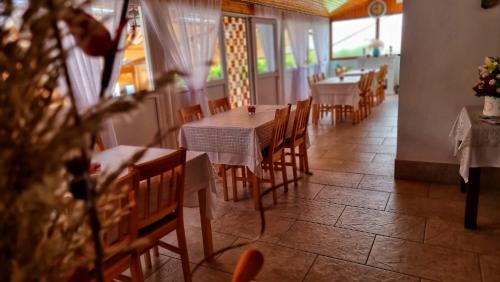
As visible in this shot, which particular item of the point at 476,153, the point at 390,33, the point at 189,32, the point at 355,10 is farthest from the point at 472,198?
the point at 355,10

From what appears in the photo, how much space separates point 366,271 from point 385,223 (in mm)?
657

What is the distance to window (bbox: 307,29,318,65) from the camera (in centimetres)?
866

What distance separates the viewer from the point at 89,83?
312 cm

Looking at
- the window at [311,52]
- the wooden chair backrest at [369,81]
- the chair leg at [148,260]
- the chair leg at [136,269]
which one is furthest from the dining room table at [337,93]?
the chair leg at [136,269]

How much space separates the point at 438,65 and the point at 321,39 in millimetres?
6514

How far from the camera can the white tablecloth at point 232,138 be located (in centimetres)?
286

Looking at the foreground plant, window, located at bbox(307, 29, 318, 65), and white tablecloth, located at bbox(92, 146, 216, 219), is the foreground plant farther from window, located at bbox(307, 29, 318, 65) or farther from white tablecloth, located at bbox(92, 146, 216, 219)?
window, located at bbox(307, 29, 318, 65)

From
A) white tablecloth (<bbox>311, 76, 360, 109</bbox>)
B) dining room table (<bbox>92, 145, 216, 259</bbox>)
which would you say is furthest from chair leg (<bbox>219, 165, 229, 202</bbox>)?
white tablecloth (<bbox>311, 76, 360, 109</bbox>)

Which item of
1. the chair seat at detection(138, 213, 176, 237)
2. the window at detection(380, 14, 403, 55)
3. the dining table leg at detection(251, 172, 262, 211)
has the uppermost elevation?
the window at detection(380, 14, 403, 55)

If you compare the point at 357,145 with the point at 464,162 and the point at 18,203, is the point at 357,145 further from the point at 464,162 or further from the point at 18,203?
the point at 18,203

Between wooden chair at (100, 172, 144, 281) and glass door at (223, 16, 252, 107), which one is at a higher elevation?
glass door at (223, 16, 252, 107)

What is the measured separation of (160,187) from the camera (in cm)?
179

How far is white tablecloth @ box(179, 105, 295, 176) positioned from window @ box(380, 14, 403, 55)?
7.80 meters

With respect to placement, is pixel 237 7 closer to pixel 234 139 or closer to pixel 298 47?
pixel 298 47
